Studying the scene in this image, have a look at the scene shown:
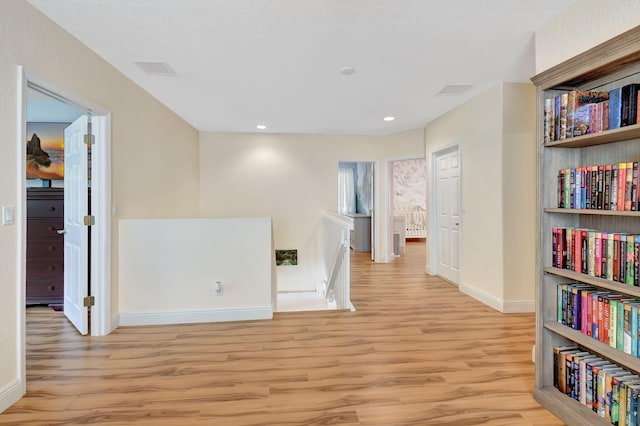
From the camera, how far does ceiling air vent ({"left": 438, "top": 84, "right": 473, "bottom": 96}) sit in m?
3.60

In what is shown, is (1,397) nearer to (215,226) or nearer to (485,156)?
(215,226)

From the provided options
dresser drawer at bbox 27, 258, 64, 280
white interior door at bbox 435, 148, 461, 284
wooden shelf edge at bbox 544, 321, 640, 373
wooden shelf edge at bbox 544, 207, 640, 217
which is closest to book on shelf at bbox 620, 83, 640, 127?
wooden shelf edge at bbox 544, 207, 640, 217

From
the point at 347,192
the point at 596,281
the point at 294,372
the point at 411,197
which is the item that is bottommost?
the point at 294,372

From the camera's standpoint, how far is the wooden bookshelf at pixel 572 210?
1599mm

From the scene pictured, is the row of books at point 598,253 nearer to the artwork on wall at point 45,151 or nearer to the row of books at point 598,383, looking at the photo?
the row of books at point 598,383

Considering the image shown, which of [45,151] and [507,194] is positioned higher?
[45,151]

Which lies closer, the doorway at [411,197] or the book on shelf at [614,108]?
the book on shelf at [614,108]

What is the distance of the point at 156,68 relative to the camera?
3.08m

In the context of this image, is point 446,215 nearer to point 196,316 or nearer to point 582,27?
point 582,27

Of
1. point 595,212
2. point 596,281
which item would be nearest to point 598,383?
point 596,281

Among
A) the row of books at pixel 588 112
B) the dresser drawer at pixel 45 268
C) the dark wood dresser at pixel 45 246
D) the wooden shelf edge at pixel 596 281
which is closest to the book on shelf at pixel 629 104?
the row of books at pixel 588 112

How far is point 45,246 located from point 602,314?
17.0ft

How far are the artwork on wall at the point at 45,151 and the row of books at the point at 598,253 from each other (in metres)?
5.26

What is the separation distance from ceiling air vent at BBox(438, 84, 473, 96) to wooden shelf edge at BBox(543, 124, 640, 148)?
1982 mm
